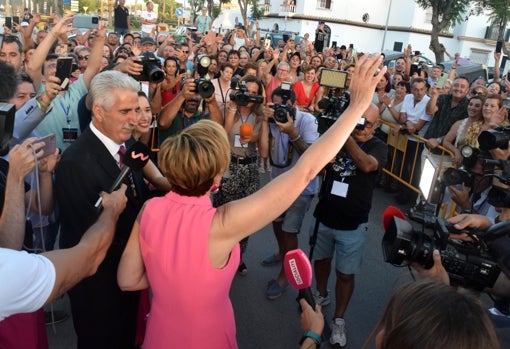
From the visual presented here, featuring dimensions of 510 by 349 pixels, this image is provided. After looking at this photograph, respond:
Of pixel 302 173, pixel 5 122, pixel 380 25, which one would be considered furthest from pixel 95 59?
pixel 380 25

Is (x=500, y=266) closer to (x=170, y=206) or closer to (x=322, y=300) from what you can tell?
(x=170, y=206)

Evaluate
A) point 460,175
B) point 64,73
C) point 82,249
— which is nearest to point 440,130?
point 460,175

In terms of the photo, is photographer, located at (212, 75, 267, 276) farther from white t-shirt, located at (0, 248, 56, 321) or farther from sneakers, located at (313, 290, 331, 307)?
white t-shirt, located at (0, 248, 56, 321)

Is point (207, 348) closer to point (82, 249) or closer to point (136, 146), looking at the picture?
point (82, 249)

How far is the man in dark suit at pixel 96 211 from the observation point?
2.23m

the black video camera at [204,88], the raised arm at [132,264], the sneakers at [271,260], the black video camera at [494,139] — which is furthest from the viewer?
the sneakers at [271,260]

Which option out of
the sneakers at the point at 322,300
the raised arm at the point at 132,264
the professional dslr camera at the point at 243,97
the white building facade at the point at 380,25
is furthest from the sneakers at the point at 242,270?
the white building facade at the point at 380,25

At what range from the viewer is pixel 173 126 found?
4.42m

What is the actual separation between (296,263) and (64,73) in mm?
2880

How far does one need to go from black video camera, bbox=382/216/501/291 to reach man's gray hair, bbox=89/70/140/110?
173 cm

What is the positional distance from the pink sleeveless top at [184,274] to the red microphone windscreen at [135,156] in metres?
0.34

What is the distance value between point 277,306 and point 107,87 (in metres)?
2.47

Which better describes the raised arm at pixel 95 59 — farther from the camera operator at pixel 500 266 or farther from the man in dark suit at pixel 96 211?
the camera operator at pixel 500 266

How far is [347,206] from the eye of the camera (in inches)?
129
